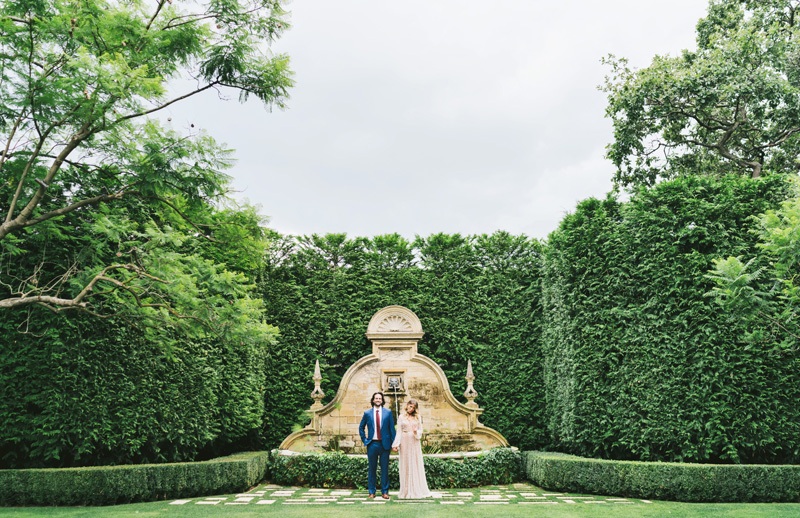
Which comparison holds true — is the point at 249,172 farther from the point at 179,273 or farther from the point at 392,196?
the point at 392,196

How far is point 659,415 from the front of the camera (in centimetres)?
1110

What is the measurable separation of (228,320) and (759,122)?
16.9 meters

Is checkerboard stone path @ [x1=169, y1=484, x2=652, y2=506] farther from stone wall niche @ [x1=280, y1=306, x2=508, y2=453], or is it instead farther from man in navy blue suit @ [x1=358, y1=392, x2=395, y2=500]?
stone wall niche @ [x1=280, y1=306, x2=508, y2=453]

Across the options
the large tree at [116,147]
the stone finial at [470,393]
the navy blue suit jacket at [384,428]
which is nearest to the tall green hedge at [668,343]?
the stone finial at [470,393]

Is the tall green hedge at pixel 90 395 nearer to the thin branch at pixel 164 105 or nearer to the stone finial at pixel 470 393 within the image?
the thin branch at pixel 164 105

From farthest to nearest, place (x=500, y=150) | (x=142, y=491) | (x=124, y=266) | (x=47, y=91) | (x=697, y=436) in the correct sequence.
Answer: (x=500, y=150)
(x=697, y=436)
(x=142, y=491)
(x=124, y=266)
(x=47, y=91)

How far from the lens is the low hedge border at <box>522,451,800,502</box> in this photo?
976cm

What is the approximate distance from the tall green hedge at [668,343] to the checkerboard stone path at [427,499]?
1652mm

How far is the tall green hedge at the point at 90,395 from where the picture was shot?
989 cm

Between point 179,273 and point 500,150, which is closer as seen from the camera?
point 179,273

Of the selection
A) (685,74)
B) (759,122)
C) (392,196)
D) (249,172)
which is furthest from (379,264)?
(759,122)

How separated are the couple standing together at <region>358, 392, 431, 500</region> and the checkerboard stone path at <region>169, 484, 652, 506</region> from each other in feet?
0.87

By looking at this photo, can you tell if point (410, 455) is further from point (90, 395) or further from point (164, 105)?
point (164, 105)

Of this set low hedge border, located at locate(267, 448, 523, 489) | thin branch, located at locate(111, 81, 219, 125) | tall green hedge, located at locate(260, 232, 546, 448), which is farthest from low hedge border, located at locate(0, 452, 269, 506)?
thin branch, located at locate(111, 81, 219, 125)
